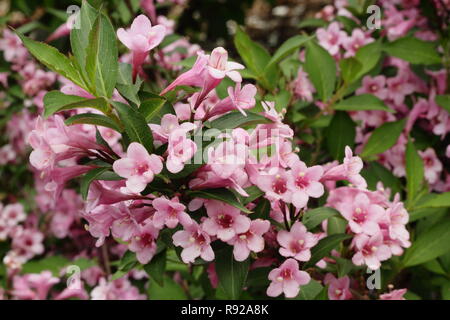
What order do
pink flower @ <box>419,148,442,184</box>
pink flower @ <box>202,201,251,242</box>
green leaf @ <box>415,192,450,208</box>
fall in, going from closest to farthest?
pink flower @ <box>202,201,251,242</box>
green leaf @ <box>415,192,450,208</box>
pink flower @ <box>419,148,442,184</box>

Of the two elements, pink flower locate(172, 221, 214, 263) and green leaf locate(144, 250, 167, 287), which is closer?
pink flower locate(172, 221, 214, 263)

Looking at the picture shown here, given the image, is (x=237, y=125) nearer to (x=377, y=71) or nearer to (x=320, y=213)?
(x=320, y=213)

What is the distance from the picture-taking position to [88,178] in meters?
1.25

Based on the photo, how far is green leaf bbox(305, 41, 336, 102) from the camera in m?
2.09

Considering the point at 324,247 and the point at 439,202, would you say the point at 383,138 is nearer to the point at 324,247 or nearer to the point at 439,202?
the point at 439,202

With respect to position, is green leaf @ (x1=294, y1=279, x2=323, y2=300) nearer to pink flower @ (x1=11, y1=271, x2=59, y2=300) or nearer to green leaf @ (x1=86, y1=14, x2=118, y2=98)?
green leaf @ (x1=86, y1=14, x2=118, y2=98)

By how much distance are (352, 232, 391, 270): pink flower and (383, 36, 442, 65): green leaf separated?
3.38 ft

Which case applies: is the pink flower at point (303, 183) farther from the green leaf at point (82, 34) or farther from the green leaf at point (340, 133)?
the green leaf at point (340, 133)

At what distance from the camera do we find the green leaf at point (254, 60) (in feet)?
6.60

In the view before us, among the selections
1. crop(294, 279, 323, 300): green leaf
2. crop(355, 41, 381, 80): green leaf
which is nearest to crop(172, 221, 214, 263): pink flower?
crop(294, 279, 323, 300): green leaf

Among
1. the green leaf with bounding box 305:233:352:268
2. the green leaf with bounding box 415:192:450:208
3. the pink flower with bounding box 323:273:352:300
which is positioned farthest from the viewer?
the green leaf with bounding box 415:192:450:208

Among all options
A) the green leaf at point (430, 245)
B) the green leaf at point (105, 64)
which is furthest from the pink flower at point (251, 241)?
the green leaf at point (430, 245)

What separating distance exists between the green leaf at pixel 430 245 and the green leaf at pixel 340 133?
1.39ft

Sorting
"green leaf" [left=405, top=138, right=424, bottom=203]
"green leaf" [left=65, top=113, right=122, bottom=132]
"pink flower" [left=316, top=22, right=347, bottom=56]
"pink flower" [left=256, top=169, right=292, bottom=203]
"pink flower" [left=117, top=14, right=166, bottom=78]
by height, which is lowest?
"pink flower" [left=256, top=169, right=292, bottom=203]
